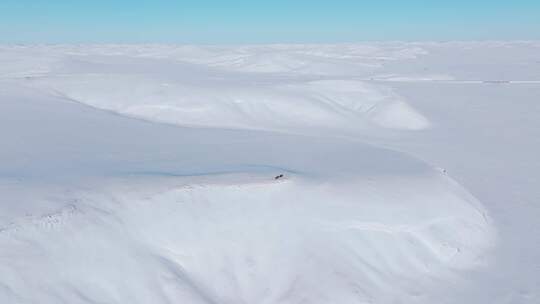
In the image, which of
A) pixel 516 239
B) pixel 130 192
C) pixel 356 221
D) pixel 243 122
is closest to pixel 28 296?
pixel 130 192

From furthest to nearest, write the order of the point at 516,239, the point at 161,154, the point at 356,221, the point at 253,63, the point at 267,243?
the point at 253,63
the point at 161,154
the point at 516,239
the point at 356,221
the point at 267,243

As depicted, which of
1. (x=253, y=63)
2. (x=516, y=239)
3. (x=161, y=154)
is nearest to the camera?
(x=516, y=239)

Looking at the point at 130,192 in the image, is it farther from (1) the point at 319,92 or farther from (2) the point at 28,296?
(1) the point at 319,92

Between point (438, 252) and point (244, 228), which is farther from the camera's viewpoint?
point (438, 252)

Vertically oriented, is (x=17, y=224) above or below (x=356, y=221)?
above

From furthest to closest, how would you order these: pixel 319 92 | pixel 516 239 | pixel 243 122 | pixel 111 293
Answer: pixel 319 92 < pixel 243 122 < pixel 516 239 < pixel 111 293

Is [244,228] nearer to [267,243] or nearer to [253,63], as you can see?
[267,243]

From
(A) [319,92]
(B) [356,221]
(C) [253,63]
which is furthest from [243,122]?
(C) [253,63]

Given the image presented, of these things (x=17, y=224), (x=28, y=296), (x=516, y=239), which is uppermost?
(x=17, y=224)

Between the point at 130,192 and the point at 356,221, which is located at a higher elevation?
the point at 130,192
